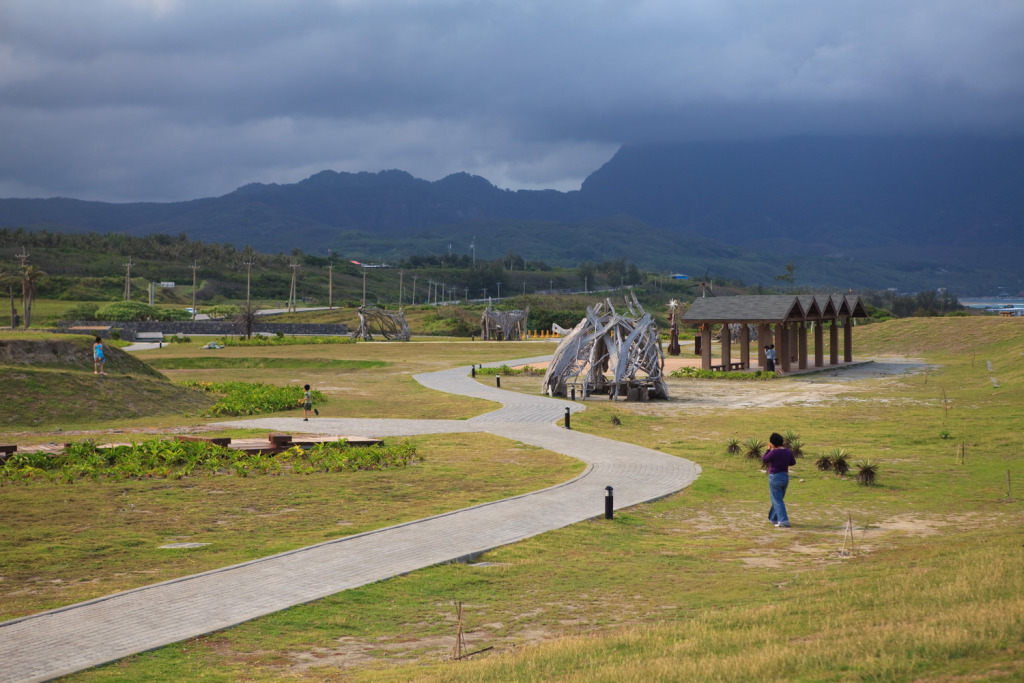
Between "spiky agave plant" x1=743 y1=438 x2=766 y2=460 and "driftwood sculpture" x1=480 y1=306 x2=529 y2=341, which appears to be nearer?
"spiky agave plant" x1=743 y1=438 x2=766 y2=460

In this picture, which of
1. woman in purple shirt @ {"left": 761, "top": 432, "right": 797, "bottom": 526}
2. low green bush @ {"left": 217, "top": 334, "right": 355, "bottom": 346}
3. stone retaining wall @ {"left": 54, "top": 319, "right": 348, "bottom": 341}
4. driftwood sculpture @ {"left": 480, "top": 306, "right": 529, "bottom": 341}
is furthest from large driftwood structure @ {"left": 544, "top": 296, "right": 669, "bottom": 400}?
stone retaining wall @ {"left": 54, "top": 319, "right": 348, "bottom": 341}

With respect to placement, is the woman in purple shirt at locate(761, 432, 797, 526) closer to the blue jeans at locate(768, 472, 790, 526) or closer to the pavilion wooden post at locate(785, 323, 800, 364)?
the blue jeans at locate(768, 472, 790, 526)

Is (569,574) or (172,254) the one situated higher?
(172,254)

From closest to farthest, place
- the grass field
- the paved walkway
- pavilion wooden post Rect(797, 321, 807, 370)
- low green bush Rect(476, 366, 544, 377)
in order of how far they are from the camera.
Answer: the grass field < the paved walkway < low green bush Rect(476, 366, 544, 377) < pavilion wooden post Rect(797, 321, 807, 370)

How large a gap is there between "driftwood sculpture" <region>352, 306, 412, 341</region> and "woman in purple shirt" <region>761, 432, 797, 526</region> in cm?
5732

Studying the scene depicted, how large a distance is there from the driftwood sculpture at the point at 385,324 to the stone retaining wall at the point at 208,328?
3.59m

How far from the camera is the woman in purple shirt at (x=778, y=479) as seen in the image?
41.4ft

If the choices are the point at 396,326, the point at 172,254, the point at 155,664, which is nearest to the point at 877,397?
the point at 155,664

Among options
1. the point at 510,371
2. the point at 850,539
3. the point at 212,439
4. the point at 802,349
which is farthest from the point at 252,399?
the point at 802,349

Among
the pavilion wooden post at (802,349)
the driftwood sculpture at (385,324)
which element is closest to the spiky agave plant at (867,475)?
the pavilion wooden post at (802,349)

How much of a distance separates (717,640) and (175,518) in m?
8.60

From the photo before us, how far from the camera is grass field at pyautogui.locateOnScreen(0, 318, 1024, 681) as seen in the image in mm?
6629

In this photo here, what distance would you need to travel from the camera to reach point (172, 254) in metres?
152

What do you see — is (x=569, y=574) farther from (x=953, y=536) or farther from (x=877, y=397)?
(x=877, y=397)
